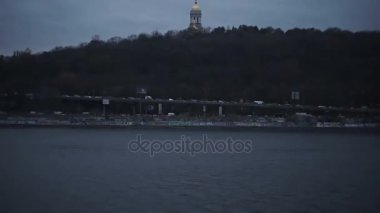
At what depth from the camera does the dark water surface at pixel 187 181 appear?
10.7m

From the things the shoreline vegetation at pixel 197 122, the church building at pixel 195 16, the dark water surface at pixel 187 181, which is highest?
the church building at pixel 195 16

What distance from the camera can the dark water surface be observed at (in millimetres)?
10727

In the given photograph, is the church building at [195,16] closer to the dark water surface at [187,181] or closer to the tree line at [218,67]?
the tree line at [218,67]

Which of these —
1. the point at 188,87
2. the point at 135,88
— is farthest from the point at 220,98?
the point at 135,88

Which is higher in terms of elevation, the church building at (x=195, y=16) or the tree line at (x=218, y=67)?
the church building at (x=195, y=16)

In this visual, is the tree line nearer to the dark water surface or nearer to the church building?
the church building

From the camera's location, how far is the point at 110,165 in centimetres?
1652

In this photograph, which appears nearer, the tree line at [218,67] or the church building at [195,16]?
the tree line at [218,67]

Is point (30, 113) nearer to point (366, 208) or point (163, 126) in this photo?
point (163, 126)

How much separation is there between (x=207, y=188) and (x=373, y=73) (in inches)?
1538

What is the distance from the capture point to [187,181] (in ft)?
43.8

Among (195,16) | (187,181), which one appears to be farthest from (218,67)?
(187,181)

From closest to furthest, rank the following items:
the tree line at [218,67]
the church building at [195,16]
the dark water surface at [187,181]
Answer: the dark water surface at [187,181]
the tree line at [218,67]
the church building at [195,16]

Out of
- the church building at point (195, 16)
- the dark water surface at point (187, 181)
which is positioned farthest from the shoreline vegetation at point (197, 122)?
the church building at point (195, 16)
